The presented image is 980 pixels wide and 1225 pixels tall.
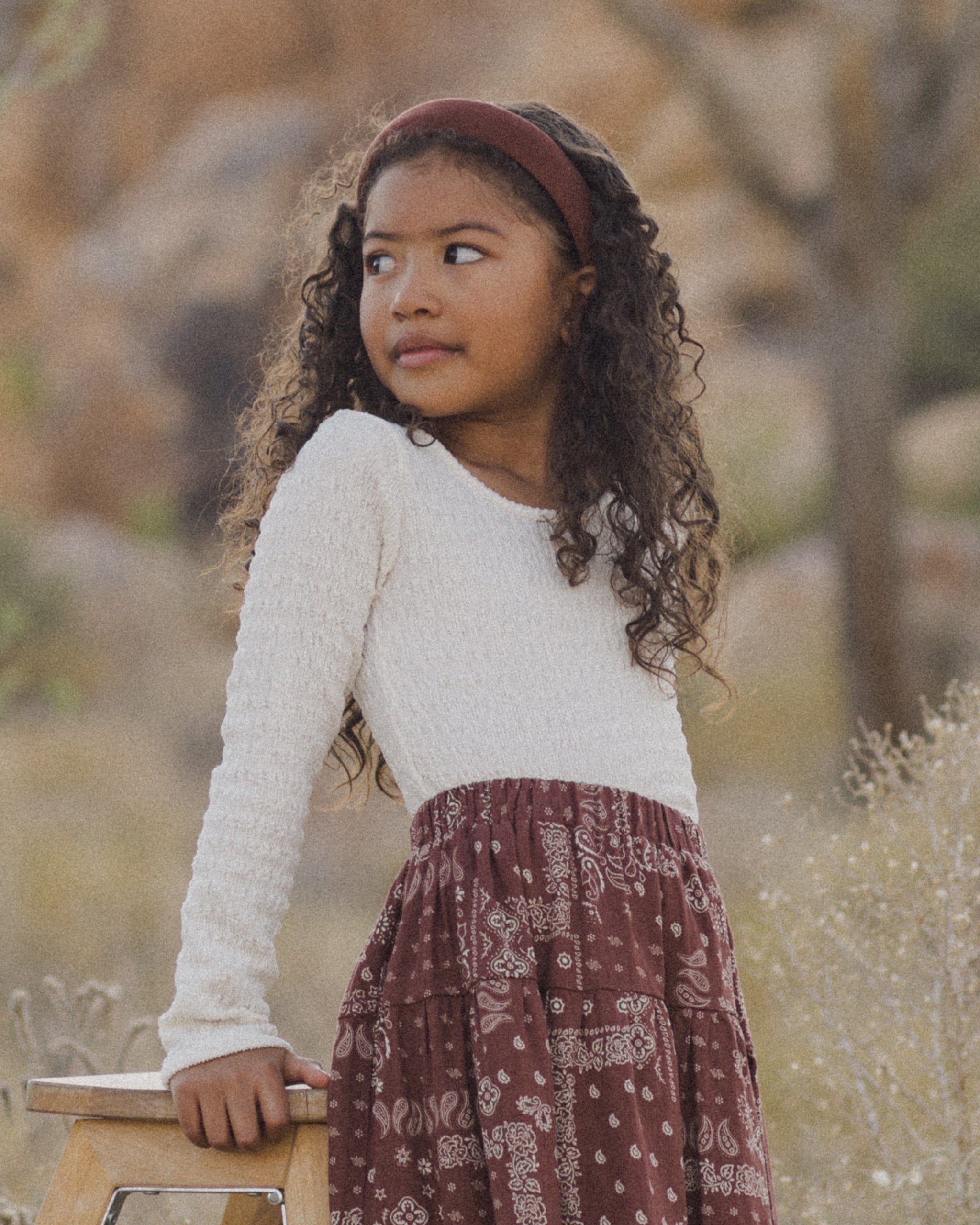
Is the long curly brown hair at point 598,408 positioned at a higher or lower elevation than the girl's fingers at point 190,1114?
higher

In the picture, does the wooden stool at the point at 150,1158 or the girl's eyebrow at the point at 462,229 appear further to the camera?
the girl's eyebrow at the point at 462,229

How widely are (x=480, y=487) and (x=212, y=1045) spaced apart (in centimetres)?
58

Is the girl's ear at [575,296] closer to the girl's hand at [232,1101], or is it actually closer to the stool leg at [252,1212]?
the girl's hand at [232,1101]

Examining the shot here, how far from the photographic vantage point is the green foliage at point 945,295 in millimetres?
10133

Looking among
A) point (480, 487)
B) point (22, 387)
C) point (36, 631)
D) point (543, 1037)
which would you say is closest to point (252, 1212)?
point (543, 1037)

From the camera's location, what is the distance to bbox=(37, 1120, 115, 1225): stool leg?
1.27 m

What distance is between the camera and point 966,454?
9.37 metres

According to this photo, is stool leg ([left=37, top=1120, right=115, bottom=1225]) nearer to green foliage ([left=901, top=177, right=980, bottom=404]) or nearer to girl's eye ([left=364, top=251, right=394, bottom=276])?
girl's eye ([left=364, top=251, right=394, bottom=276])

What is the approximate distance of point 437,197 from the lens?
4.95 ft

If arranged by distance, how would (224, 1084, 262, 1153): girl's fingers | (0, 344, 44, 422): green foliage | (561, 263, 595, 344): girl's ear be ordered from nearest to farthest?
(224, 1084, 262, 1153): girl's fingers → (561, 263, 595, 344): girl's ear → (0, 344, 44, 422): green foliage

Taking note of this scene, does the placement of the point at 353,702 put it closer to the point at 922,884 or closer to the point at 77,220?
the point at 922,884

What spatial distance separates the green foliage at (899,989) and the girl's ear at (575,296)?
0.89 m

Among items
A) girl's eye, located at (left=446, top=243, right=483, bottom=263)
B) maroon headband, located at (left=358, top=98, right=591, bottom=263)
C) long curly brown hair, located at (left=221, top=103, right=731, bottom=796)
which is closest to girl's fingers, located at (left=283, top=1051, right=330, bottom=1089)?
long curly brown hair, located at (left=221, top=103, right=731, bottom=796)

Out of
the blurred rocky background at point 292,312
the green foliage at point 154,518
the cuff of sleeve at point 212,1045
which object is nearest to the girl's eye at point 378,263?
the blurred rocky background at point 292,312
